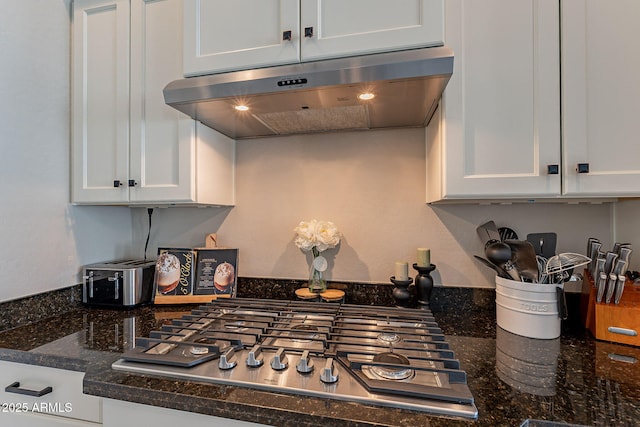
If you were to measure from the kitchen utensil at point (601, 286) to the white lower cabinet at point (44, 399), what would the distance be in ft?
5.06

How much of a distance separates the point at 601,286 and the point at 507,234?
338 mm

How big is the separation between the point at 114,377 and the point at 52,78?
1277mm

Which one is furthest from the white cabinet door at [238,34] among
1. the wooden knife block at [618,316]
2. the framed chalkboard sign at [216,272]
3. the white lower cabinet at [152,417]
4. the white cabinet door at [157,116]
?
the wooden knife block at [618,316]

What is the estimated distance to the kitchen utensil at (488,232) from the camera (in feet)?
3.97

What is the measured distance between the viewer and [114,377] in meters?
0.75

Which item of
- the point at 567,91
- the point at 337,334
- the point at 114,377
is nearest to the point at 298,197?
the point at 337,334

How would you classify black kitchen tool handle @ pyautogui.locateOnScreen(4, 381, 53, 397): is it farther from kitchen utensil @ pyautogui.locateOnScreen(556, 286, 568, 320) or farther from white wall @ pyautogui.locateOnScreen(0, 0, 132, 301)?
kitchen utensil @ pyautogui.locateOnScreen(556, 286, 568, 320)

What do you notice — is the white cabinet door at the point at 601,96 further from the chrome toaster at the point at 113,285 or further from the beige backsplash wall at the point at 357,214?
the chrome toaster at the point at 113,285

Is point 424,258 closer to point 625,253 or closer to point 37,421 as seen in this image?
point 625,253

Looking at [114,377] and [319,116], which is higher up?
[319,116]

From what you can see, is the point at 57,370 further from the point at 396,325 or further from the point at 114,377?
the point at 396,325

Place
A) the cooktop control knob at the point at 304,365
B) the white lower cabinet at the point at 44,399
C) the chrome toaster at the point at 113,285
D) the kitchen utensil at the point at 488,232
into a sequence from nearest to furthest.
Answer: the cooktop control knob at the point at 304,365, the white lower cabinet at the point at 44,399, the kitchen utensil at the point at 488,232, the chrome toaster at the point at 113,285

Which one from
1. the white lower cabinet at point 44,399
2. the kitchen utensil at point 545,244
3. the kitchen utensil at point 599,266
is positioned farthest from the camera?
the kitchen utensil at point 545,244

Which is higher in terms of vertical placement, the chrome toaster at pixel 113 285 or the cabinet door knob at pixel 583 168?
the cabinet door knob at pixel 583 168
